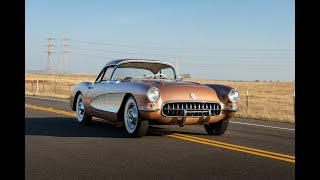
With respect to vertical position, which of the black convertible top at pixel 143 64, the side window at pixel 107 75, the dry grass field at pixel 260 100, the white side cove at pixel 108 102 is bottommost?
the dry grass field at pixel 260 100

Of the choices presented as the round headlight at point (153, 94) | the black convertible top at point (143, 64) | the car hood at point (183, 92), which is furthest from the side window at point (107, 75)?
the round headlight at point (153, 94)

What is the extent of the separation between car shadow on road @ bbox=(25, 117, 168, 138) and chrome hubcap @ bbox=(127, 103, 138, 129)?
0.25 metres

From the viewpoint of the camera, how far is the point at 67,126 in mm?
9867

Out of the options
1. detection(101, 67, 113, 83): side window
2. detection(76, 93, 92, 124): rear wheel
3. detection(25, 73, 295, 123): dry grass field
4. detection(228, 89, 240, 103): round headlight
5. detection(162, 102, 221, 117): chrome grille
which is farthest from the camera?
detection(25, 73, 295, 123): dry grass field

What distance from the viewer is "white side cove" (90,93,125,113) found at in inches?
332

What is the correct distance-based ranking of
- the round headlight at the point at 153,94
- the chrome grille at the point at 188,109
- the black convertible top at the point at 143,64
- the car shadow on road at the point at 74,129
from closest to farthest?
the round headlight at the point at 153,94, the chrome grille at the point at 188,109, the car shadow on road at the point at 74,129, the black convertible top at the point at 143,64

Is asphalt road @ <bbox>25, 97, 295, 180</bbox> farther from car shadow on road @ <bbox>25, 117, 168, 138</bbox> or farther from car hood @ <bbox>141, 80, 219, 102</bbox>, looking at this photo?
car hood @ <bbox>141, 80, 219, 102</bbox>

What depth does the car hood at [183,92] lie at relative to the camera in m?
7.59

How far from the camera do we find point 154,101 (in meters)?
7.48

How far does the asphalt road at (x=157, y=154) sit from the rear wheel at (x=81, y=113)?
0.96 meters

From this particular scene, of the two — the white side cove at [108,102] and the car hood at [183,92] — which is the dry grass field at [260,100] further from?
the white side cove at [108,102]

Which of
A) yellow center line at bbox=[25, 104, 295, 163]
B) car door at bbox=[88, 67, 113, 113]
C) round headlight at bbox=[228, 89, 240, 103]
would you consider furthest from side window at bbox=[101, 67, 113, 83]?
round headlight at bbox=[228, 89, 240, 103]
